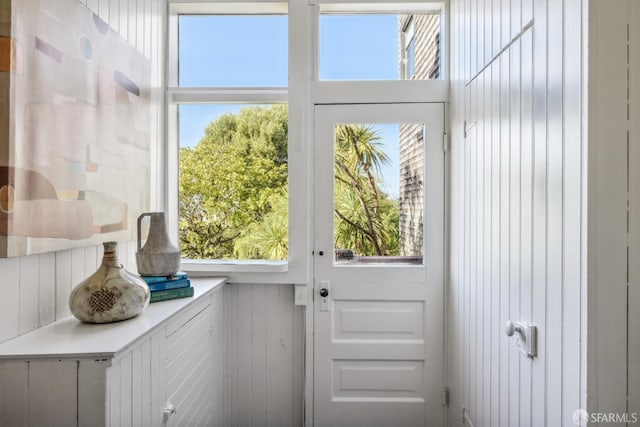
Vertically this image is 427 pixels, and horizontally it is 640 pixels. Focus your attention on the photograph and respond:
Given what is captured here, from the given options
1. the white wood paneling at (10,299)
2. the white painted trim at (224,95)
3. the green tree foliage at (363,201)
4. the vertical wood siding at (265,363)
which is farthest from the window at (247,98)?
the white wood paneling at (10,299)

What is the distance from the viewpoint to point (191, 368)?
162cm

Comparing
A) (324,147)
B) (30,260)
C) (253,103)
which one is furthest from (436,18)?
(30,260)

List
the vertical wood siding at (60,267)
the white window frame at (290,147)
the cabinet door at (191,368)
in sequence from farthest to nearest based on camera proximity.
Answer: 1. the white window frame at (290,147)
2. the cabinet door at (191,368)
3. the vertical wood siding at (60,267)

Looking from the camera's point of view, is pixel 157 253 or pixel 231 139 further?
pixel 231 139

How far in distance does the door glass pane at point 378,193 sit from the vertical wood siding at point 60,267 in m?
1.08

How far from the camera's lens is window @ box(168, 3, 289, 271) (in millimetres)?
2197

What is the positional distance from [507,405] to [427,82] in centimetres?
167

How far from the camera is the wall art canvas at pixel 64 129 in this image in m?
1.04

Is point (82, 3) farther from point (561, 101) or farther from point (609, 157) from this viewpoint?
point (609, 157)

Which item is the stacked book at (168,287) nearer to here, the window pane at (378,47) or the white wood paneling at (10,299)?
the white wood paneling at (10,299)

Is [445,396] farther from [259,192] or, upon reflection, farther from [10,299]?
[10,299]

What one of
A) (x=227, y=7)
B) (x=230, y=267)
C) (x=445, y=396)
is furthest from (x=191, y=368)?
(x=227, y=7)

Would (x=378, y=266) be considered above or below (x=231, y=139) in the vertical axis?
below

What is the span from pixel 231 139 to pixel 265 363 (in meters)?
1.37
